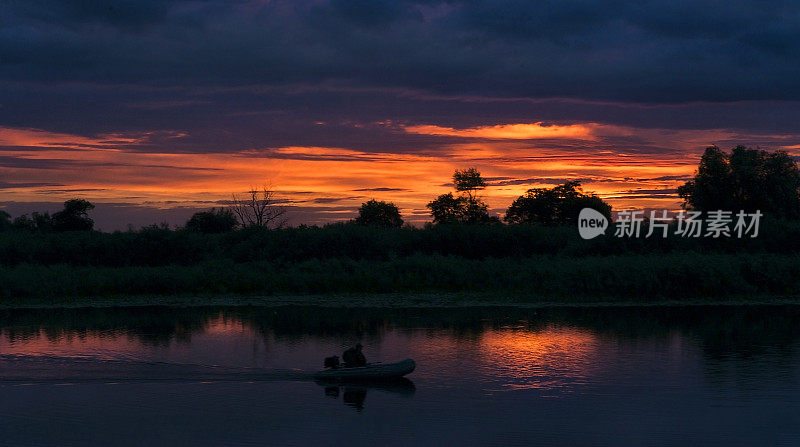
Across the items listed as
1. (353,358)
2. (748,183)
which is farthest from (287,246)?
(748,183)

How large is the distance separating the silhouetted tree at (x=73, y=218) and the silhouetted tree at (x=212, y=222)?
10.5 metres

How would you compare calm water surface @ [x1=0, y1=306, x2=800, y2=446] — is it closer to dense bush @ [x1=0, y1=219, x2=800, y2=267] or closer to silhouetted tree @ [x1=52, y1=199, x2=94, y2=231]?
dense bush @ [x1=0, y1=219, x2=800, y2=267]

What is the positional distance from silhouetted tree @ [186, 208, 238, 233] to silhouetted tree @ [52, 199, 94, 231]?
10.5m

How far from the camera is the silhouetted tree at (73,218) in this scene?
272ft

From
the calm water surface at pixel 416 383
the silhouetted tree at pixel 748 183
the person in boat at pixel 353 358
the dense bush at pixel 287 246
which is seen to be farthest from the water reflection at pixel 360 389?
the silhouetted tree at pixel 748 183

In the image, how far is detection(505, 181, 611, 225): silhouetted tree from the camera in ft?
280

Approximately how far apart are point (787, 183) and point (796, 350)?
148 ft

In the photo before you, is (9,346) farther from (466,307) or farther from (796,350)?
(796,350)

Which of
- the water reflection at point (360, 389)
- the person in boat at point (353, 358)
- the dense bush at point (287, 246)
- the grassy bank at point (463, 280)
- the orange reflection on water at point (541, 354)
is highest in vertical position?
the dense bush at point (287, 246)

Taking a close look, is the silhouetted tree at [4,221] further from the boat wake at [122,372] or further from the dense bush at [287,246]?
the boat wake at [122,372]

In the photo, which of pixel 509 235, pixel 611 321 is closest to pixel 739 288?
pixel 611 321

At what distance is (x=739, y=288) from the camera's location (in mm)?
40906

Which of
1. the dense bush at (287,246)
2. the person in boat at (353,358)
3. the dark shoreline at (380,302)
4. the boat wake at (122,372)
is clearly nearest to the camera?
the person in boat at (353,358)

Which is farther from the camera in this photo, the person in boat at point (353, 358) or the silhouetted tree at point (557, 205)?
the silhouetted tree at point (557, 205)
